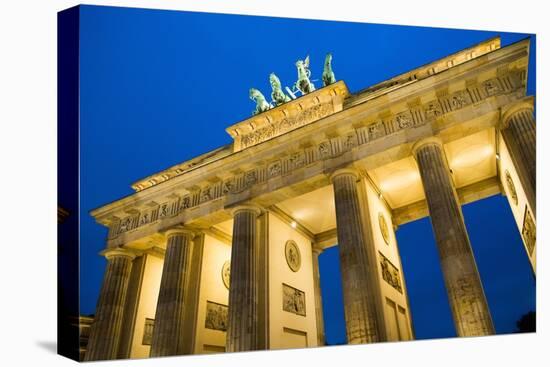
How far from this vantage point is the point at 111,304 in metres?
16.6

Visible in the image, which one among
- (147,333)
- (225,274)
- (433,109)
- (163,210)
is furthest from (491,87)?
(147,333)

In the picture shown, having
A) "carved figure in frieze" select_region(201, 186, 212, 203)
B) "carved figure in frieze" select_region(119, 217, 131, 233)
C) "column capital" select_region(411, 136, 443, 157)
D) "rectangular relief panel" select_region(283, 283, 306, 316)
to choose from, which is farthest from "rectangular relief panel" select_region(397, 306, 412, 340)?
"carved figure in frieze" select_region(119, 217, 131, 233)

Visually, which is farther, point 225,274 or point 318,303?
point 225,274

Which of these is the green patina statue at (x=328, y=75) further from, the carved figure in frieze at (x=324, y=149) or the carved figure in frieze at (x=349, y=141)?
the carved figure in frieze at (x=349, y=141)

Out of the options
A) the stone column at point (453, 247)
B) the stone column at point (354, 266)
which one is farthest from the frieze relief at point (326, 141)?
the stone column at point (354, 266)

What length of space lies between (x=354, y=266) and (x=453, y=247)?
277cm

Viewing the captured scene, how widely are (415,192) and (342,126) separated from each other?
211 inches

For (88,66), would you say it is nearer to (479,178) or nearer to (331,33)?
(331,33)

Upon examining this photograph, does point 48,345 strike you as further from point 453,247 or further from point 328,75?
point 328,75

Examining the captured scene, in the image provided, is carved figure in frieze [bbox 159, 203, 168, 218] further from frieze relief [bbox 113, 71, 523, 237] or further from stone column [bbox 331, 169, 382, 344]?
stone column [bbox 331, 169, 382, 344]

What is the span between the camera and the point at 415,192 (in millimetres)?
16594

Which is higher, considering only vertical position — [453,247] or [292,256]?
[292,256]

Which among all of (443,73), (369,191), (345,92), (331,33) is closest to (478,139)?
(443,73)

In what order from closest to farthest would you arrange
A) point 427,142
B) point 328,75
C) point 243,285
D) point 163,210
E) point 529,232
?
point 529,232, point 427,142, point 243,285, point 328,75, point 163,210
